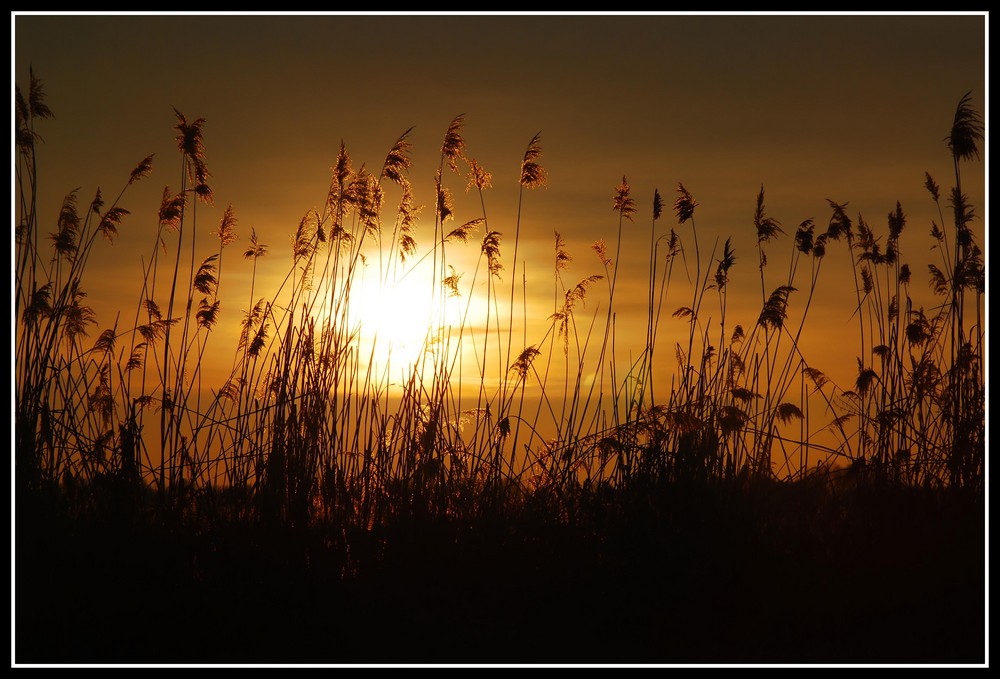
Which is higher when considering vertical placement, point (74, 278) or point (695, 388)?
point (74, 278)

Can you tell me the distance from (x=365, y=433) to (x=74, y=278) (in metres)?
1.61

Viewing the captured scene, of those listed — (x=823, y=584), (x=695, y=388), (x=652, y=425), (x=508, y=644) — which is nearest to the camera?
(x=508, y=644)

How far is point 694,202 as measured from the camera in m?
5.07

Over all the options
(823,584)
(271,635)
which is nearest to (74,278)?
(271,635)

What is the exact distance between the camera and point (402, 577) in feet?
13.3

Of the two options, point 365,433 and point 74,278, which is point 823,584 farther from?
point 74,278

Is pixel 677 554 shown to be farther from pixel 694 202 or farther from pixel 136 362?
pixel 136 362

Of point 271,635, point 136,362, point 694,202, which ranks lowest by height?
point 271,635

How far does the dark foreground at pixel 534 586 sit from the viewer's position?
3600 millimetres

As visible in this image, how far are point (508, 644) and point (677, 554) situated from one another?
2.94 ft

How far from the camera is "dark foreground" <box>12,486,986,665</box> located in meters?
3.60

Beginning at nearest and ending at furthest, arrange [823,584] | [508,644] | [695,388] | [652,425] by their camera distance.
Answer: [508,644]
[823,584]
[652,425]
[695,388]

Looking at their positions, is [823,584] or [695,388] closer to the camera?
[823,584]

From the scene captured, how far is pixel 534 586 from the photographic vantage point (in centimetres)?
397
